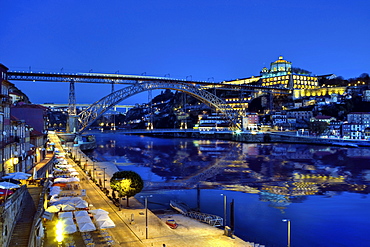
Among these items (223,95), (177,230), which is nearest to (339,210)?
(177,230)

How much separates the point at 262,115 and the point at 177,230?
83.5 m

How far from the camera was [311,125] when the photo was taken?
238 ft

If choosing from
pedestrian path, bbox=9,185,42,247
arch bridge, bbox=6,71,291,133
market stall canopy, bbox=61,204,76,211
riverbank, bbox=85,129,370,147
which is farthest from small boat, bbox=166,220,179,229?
riverbank, bbox=85,129,370,147

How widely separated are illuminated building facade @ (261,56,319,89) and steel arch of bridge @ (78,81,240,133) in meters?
34.5

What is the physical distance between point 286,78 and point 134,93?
Result: 208 ft

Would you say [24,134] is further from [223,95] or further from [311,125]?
A: [223,95]

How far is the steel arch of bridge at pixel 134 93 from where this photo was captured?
55781 mm

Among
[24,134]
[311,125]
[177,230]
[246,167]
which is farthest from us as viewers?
[311,125]

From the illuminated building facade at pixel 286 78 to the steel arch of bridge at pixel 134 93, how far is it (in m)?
34.5

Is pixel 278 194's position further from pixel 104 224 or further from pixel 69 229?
pixel 69 229

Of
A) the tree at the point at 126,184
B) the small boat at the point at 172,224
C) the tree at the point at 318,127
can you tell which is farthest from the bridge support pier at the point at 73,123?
the tree at the point at 318,127

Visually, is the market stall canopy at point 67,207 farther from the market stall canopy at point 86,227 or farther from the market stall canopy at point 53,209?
the market stall canopy at point 86,227

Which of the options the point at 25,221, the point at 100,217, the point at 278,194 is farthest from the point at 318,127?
the point at 25,221

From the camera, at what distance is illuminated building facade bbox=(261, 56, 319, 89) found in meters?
107
